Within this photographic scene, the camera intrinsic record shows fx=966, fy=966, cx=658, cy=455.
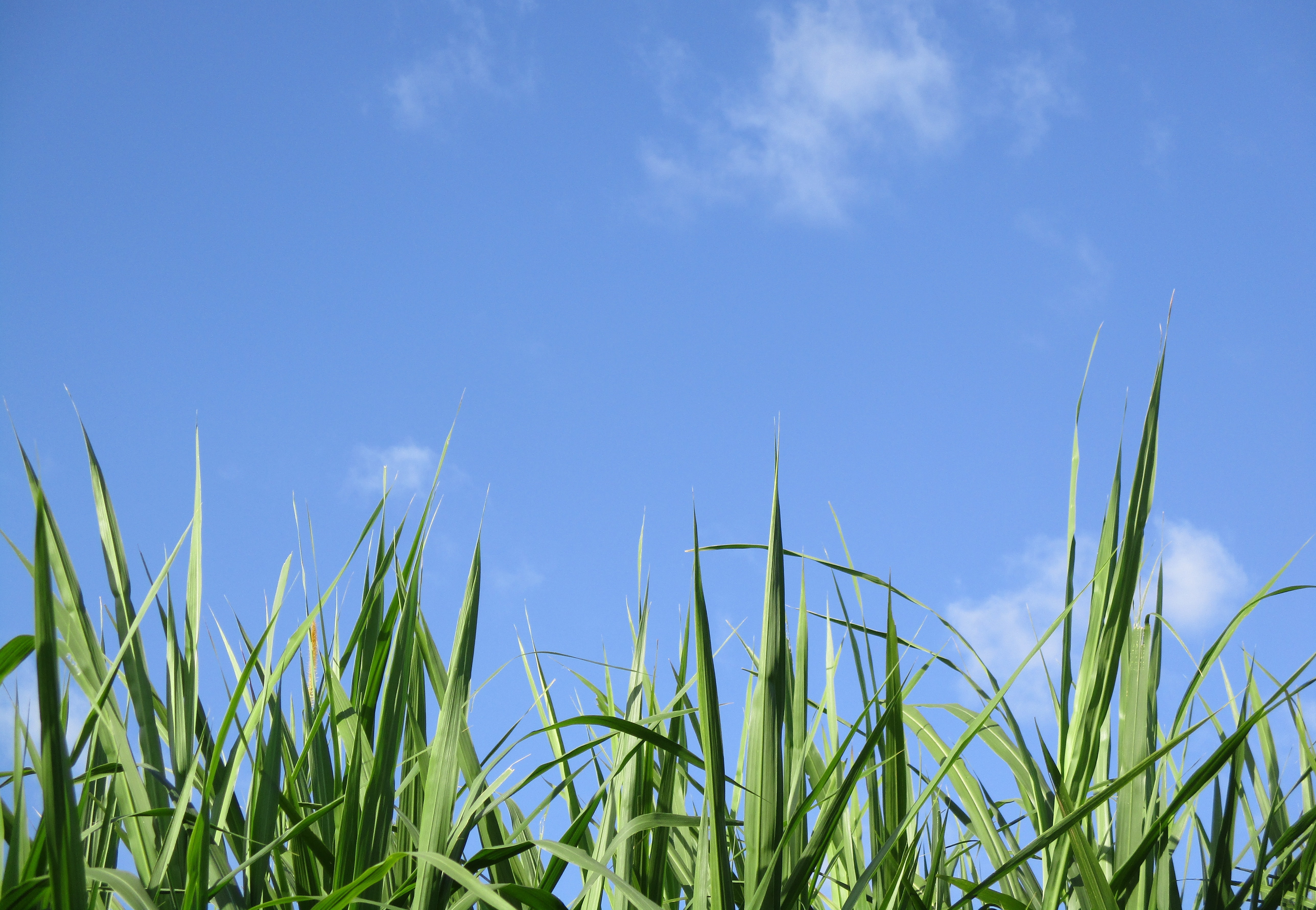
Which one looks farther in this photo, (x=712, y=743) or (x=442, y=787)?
(x=442, y=787)

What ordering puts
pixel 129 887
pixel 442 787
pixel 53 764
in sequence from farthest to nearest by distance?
pixel 442 787
pixel 129 887
pixel 53 764

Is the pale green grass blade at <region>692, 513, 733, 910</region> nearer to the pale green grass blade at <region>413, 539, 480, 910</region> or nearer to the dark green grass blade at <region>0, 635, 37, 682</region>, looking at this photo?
the pale green grass blade at <region>413, 539, 480, 910</region>

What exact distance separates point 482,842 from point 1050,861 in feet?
Answer: 2.11

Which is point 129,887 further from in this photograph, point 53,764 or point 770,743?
point 770,743

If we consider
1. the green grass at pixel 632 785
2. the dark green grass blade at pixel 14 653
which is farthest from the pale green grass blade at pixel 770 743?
the dark green grass blade at pixel 14 653

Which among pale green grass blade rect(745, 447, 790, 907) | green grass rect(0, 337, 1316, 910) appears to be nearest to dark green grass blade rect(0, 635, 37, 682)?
green grass rect(0, 337, 1316, 910)

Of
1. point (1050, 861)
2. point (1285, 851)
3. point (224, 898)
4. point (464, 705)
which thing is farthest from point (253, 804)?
point (1285, 851)

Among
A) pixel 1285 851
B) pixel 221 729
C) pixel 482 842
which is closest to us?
pixel 221 729

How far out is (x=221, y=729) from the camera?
0.88 m

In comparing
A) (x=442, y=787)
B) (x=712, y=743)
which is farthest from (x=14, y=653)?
(x=712, y=743)

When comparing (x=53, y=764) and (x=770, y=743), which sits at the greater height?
(x=770, y=743)

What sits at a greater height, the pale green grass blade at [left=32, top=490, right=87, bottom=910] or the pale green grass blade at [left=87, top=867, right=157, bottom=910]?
the pale green grass blade at [left=32, top=490, right=87, bottom=910]

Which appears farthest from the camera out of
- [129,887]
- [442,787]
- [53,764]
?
[442,787]

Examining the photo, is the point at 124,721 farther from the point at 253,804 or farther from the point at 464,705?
the point at 464,705
